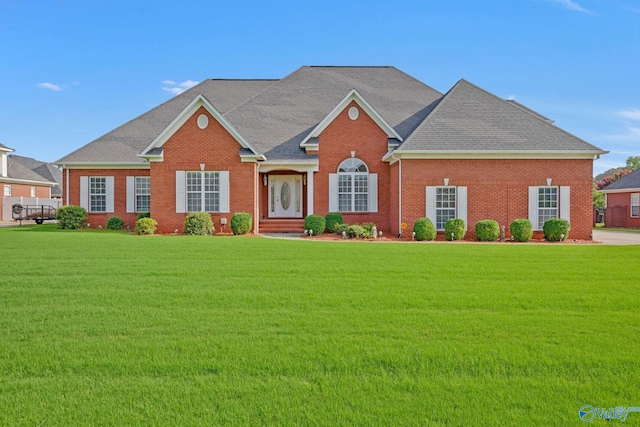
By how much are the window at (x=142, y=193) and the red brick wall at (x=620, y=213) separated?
115 feet

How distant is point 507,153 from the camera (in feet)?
63.0

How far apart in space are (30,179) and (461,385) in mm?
47145

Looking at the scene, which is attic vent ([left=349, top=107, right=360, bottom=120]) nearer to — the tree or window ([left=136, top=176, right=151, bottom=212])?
window ([left=136, top=176, right=151, bottom=212])

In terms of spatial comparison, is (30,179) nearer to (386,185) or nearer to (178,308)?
(386,185)

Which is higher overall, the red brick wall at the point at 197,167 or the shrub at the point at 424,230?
the red brick wall at the point at 197,167

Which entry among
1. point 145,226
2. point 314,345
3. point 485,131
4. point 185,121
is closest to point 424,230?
point 485,131

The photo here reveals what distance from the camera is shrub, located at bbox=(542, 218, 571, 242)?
1852cm

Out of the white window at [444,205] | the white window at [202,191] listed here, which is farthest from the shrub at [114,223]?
the white window at [444,205]

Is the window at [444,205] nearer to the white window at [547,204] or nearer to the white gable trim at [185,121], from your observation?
the white window at [547,204]

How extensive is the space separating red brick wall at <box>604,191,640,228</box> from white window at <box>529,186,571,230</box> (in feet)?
62.3

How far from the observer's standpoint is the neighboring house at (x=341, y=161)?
19.5 m

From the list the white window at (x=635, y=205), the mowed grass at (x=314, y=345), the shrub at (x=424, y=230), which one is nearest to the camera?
the mowed grass at (x=314, y=345)

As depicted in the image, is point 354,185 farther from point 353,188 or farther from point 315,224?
point 315,224

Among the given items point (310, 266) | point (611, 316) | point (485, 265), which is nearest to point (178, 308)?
point (310, 266)
